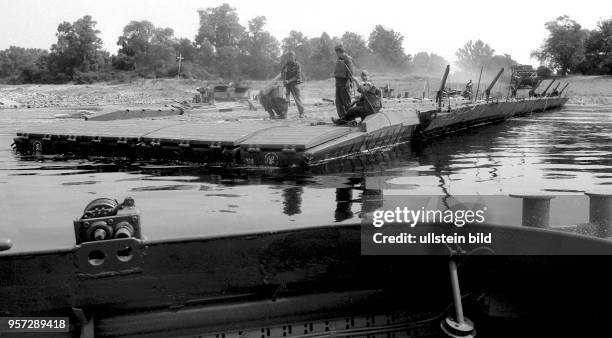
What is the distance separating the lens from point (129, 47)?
89250mm

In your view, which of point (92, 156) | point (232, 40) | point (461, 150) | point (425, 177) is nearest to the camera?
point (425, 177)

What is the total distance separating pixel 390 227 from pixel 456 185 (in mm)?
5319

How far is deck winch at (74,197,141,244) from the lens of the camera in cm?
476

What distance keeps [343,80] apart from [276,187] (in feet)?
23.9

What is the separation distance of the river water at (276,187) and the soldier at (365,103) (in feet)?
3.80

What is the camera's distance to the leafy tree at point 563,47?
2438 inches

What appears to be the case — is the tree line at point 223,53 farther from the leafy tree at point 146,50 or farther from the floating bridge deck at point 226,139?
the floating bridge deck at point 226,139

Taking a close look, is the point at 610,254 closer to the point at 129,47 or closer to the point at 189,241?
the point at 189,241

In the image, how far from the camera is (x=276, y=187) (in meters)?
10.2

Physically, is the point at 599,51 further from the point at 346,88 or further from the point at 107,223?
the point at 107,223

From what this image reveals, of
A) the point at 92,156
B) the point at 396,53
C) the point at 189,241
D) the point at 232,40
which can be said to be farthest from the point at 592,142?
the point at 232,40

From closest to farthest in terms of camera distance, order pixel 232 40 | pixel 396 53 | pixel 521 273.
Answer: pixel 521 273
pixel 396 53
pixel 232 40

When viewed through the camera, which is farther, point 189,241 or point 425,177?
point 425,177

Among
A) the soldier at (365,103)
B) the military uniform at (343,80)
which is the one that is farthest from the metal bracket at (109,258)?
the military uniform at (343,80)
